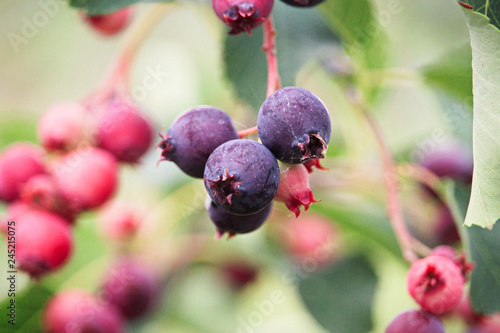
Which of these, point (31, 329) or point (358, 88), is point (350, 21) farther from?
point (31, 329)

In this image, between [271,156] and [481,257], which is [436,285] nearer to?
[481,257]

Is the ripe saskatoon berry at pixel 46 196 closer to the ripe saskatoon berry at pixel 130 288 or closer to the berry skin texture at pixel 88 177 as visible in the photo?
the berry skin texture at pixel 88 177

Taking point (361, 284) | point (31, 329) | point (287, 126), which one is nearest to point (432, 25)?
point (361, 284)

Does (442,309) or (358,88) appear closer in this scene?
(442,309)

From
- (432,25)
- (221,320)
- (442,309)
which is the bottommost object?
(221,320)

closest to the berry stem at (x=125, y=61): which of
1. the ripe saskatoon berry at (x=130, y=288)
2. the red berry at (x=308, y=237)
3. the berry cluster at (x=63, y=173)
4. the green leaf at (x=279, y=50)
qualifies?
the berry cluster at (x=63, y=173)
